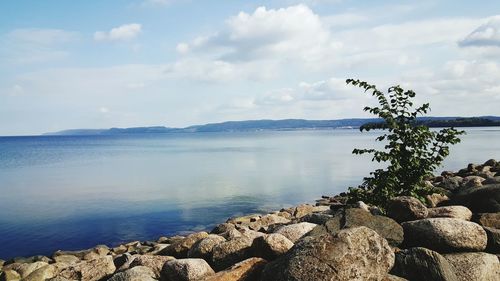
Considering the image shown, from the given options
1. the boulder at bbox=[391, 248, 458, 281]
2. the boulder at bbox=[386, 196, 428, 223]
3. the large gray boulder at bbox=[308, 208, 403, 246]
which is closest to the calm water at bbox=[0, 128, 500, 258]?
the boulder at bbox=[386, 196, 428, 223]

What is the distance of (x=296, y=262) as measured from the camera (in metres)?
7.71

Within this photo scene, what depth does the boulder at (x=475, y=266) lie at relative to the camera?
882cm

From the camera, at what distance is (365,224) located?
9.92m

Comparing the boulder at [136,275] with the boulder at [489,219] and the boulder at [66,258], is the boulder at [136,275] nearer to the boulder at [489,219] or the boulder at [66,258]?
the boulder at [489,219]

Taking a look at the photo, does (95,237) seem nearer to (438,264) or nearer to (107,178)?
(438,264)

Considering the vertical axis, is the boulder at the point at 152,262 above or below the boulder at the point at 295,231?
below

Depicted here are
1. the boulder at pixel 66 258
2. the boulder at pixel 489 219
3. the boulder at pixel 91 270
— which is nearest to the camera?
the boulder at pixel 489 219

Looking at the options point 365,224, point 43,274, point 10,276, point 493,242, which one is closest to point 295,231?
point 365,224

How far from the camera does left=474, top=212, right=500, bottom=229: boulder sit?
10742 millimetres

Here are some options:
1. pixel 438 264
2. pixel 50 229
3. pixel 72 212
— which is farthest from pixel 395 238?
pixel 72 212

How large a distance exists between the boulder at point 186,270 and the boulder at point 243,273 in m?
0.82

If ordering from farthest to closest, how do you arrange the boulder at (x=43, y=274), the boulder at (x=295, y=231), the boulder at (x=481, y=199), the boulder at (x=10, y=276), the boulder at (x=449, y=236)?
1. the boulder at (x=10, y=276)
2. the boulder at (x=43, y=274)
3. the boulder at (x=481, y=199)
4. the boulder at (x=295, y=231)
5. the boulder at (x=449, y=236)

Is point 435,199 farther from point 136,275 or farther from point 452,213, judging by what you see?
point 136,275

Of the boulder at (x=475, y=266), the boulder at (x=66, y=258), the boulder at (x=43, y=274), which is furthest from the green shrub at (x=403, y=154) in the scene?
the boulder at (x=66, y=258)
